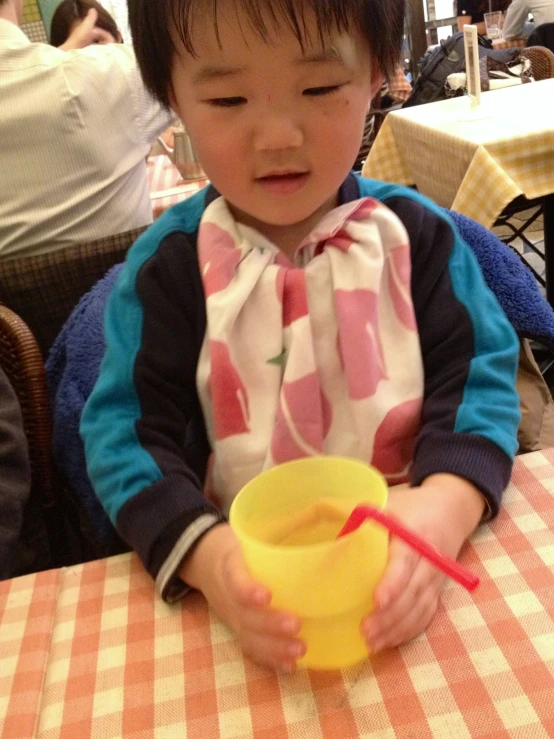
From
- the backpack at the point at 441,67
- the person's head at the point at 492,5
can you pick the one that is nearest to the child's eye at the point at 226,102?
the backpack at the point at 441,67

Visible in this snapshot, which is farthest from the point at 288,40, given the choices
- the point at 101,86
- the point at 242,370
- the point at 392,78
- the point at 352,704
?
the point at 101,86

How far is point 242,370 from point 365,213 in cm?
25

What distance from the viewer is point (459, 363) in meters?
0.79

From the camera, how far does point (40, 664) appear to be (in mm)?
570

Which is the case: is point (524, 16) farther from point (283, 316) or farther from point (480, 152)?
point (283, 316)

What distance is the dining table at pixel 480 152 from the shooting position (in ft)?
6.22

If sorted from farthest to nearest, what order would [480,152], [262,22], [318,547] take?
[480,152] → [262,22] → [318,547]

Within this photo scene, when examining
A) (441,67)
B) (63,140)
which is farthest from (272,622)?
(441,67)

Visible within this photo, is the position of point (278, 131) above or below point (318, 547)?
above

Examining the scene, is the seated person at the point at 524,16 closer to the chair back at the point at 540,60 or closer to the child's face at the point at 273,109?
the chair back at the point at 540,60

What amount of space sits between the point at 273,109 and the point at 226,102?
6 centimetres

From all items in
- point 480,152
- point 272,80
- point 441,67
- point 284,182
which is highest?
point 272,80

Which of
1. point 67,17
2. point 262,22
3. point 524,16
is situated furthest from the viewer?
point 524,16

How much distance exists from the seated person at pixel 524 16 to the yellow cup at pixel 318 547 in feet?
18.6
